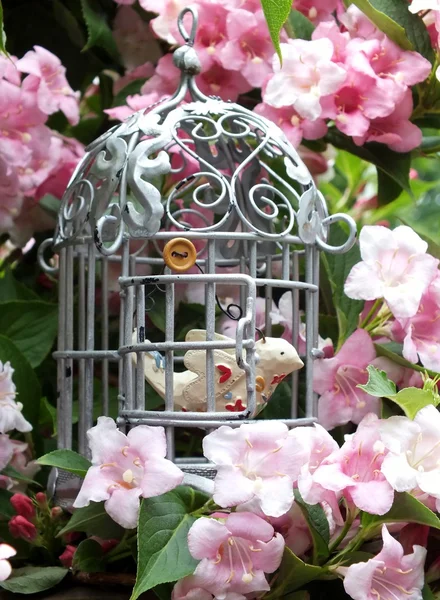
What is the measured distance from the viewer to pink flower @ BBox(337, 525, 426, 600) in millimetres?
608

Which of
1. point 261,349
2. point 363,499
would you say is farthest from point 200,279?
point 363,499

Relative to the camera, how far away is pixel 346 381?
2.76 ft

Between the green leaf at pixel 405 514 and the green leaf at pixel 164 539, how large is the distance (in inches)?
5.2

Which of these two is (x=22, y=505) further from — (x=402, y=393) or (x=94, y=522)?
(x=402, y=393)

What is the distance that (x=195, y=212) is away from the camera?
3.09ft

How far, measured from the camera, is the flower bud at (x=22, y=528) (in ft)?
2.46

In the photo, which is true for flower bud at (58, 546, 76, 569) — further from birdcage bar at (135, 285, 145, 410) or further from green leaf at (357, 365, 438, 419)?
green leaf at (357, 365, 438, 419)

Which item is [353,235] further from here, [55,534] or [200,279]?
[55,534]

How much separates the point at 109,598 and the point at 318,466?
22 centimetres

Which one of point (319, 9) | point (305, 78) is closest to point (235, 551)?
point (305, 78)

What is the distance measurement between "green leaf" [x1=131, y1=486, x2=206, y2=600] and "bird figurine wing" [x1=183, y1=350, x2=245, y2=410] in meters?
0.10

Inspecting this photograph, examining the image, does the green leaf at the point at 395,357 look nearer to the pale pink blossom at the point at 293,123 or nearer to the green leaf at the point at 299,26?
the pale pink blossom at the point at 293,123

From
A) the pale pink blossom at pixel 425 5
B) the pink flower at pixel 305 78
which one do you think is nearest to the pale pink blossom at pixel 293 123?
the pink flower at pixel 305 78

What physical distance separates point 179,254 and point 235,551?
0.75 ft
